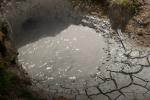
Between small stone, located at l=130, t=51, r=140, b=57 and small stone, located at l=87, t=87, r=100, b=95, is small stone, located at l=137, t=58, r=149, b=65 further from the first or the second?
small stone, located at l=87, t=87, r=100, b=95

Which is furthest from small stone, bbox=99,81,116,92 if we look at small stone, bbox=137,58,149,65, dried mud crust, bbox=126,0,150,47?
dried mud crust, bbox=126,0,150,47

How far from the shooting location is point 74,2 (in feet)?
22.8

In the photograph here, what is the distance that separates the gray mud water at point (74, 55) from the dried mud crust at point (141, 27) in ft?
0.84

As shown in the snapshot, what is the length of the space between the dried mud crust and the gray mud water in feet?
0.84

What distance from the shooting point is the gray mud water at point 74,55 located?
5234mm

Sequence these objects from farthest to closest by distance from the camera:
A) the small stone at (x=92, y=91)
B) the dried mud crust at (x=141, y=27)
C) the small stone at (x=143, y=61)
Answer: the dried mud crust at (x=141, y=27), the small stone at (x=143, y=61), the small stone at (x=92, y=91)

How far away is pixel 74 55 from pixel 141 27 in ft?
4.75

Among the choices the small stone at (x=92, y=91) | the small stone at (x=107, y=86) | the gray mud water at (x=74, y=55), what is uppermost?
the gray mud water at (x=74, y=55)

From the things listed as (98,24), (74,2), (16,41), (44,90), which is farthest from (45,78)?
(74,2)

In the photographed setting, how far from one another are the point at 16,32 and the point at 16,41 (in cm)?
24

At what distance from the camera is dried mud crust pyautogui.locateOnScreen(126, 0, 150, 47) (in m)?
6.03

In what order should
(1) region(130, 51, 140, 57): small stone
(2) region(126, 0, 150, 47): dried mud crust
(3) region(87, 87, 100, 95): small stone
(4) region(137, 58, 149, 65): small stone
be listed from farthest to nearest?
(2) region(126, 0, 150, 47): dried mud crust, (1) region(130, 51, 140, 57): small stone, (4) region(137, 58, 149, 65): small stone, (3) region(87, 87, 100, 95): small stone

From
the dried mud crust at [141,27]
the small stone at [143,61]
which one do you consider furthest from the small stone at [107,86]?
the dried mud crust at [141,27]

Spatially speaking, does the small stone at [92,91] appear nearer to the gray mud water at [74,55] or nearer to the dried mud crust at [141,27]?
the gray mud water at [74,55]
